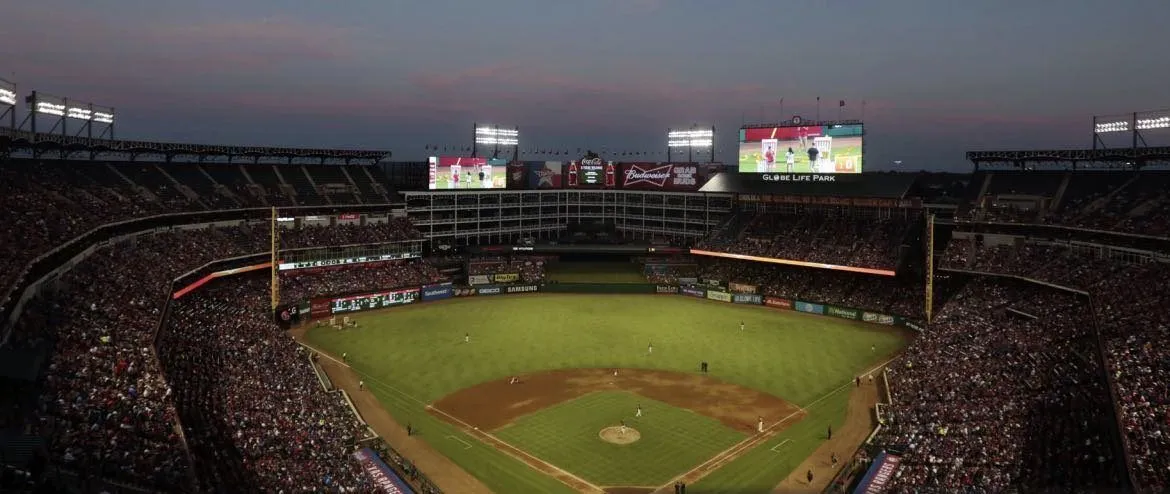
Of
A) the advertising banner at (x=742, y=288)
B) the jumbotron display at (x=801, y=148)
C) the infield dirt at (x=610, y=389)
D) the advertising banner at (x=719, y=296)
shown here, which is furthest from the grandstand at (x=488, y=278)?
the infield dirt at (x=610, y=389)

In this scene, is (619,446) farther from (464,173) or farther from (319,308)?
(464,173)

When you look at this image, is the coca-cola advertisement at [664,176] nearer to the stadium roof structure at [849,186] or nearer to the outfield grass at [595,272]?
the stadium roof structure at [849,186]

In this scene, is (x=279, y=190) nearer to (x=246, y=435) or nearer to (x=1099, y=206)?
(x=246, y=435)

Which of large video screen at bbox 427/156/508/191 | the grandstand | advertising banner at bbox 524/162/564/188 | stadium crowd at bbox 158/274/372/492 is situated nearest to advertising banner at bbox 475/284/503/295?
the grandstand

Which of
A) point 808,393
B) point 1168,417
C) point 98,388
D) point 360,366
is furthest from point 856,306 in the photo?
point 98,388

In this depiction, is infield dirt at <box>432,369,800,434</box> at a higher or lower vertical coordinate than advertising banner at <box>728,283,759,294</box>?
lower

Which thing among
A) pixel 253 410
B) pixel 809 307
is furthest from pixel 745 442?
pixel 809 307

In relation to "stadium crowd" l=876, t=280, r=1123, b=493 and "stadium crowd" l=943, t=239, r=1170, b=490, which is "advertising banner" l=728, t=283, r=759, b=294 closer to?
"stadium crowd" l=943, t=239, r=1170, b=490
